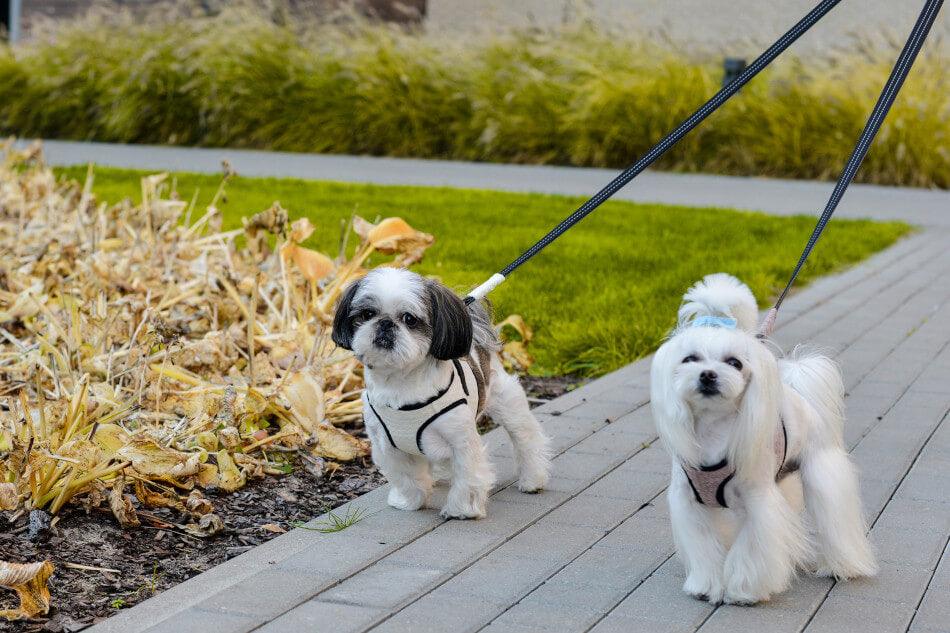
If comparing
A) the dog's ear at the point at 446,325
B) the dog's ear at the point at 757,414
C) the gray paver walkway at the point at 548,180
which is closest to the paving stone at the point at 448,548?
the dog's ear at the point at 446,325

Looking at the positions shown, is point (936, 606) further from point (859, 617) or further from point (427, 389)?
point (427, 389)

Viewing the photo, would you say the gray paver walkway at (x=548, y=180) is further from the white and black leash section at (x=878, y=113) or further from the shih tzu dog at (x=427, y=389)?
the white and black leash section at (x=878, y=113)

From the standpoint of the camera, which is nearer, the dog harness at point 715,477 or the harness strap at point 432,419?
the dog harness at point 715,477

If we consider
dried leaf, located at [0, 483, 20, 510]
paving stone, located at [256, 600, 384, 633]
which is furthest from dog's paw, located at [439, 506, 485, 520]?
dried leaf, located at [0, 483, 20, 510]

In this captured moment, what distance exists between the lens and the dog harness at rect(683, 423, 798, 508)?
3273 mm

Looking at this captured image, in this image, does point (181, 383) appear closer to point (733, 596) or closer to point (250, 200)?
point (733, 596)

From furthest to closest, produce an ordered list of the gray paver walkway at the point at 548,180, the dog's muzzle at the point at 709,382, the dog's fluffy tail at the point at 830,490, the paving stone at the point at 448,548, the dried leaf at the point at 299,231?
the gray paver walkway at the point at 548,180, the dried leaf at the point at 299,231, the paving stone at the point at 448,548, the dog's fluffy tail at the point at 830,490, the dog's muzzle at the point at 709,382

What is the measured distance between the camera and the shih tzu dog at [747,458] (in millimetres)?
3150

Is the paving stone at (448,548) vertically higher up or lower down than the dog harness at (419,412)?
lower down

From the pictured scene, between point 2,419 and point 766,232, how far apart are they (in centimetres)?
695

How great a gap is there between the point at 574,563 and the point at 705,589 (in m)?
0.44

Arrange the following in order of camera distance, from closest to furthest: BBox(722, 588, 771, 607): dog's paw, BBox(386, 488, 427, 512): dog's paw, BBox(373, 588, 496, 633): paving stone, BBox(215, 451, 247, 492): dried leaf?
BBox(373, 588, 496, 633): paving stone
BBox(722, 588, 771, 607): dog's paw
BBox(386, 488, 427, 512): dog's paw
BBox(215, 451, 247, 492): dried leaf

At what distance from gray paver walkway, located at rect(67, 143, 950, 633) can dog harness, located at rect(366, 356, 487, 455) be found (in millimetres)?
263

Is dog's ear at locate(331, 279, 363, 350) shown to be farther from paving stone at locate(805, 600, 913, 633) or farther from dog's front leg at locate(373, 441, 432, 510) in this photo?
paving stone at locate(805, 600, 913, 633)
